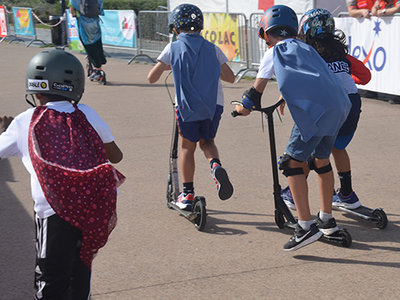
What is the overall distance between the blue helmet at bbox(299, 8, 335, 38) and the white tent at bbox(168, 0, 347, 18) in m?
7.26

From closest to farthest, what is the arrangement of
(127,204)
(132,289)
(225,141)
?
(132,289)
(127,204)
(225,141)

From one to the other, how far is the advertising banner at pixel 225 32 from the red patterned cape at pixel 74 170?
10.5 meters

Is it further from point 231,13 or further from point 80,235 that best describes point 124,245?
point 231,13

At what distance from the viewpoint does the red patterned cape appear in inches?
111

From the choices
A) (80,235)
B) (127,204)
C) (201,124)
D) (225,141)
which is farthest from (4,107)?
(80,235)

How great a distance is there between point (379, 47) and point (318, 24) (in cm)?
553

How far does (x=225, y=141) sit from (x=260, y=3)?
19.7 ft

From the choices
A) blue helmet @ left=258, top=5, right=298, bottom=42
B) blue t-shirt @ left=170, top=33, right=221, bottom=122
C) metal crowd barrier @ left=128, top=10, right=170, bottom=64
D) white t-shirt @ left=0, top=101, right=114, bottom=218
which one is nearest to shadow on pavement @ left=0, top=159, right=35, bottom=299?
white t-shirt @ left=0, top=101, right=114, bottom=218

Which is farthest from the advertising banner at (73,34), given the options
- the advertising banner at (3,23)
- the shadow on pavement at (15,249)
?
the shadow on pavement at (15,249)

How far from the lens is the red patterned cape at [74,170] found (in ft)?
9.23

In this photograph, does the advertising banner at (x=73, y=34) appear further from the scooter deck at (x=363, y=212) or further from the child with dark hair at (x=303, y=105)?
the child with dark hair at (x=303, y=105)

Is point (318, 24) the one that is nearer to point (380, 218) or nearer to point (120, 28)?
point (380, 218)

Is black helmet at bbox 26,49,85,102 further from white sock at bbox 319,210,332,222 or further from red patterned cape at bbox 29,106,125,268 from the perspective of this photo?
white sock at bbox 319,210,332,222

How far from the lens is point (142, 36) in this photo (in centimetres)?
1638
